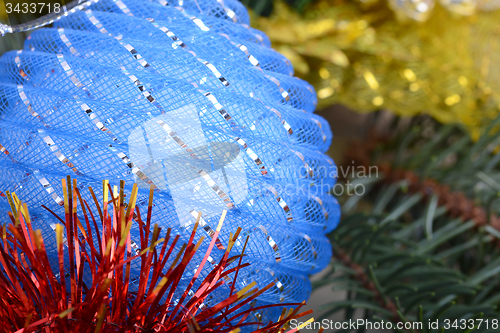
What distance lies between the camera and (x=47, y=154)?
17 centimetres

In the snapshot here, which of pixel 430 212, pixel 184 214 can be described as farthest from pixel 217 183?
pixel 430 212

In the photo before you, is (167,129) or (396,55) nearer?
(167,129)

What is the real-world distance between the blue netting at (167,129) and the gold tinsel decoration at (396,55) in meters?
0.20

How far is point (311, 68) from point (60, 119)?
0.30 m

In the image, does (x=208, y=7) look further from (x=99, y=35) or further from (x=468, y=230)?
(x=468, y=230)

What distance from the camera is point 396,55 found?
0.39 meters

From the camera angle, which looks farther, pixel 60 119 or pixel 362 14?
pixel 362 14

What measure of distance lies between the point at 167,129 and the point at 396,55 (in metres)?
0.31

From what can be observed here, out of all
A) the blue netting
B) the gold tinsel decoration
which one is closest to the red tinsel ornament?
the blue netting
